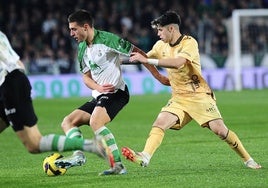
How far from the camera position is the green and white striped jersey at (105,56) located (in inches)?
373

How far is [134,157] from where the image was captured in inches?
361

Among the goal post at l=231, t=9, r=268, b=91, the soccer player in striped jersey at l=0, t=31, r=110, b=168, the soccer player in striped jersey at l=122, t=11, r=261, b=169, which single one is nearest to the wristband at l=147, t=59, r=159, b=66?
the soccer player in striped jersey at l=122, t=11, r=261, b=169

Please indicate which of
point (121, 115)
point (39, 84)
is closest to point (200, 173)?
point (121, 115)

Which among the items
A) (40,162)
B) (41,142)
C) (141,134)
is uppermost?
Answer: (41,142)

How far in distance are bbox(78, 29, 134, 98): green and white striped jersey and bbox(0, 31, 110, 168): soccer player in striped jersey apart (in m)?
1.55

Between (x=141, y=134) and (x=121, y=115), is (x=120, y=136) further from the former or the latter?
(x=121, y=115)

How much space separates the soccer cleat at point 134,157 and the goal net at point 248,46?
1936 cm

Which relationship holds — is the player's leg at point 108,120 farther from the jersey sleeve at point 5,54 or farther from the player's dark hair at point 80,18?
the jersey sleeve at point 5,54

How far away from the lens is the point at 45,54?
95.3 feet

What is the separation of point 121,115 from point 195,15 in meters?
14.2

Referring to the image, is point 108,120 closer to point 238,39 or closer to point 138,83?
point 138,83

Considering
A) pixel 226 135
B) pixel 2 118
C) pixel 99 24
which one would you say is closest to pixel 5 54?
pixel 2 118

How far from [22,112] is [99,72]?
6.11ft

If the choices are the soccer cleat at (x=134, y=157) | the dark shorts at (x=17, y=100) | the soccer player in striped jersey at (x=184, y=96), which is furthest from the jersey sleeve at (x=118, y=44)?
the dark shorts at (x=17, y=100)
